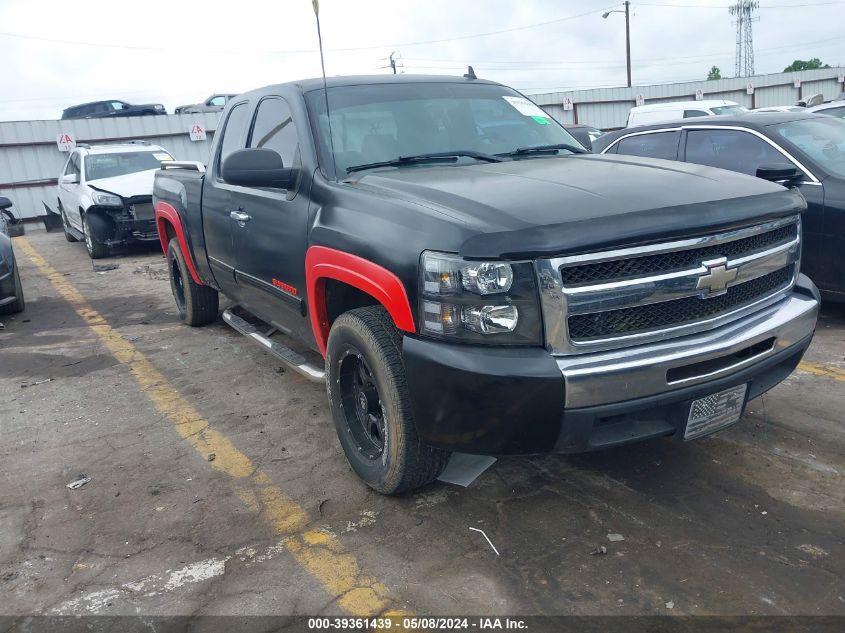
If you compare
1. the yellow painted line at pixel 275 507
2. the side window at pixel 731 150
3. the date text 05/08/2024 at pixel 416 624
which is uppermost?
the side window at pixel 731 150

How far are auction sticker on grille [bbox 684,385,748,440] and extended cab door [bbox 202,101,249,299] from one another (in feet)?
9.77

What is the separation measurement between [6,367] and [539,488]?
4.72 m

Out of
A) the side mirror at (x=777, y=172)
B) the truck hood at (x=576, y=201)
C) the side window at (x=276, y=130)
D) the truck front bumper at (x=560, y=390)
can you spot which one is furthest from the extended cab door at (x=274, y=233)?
the side mirror at (x=777, y=172)

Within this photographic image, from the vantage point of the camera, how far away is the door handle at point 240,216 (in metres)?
4.39

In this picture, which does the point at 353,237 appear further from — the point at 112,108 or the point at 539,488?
the point at 112,108

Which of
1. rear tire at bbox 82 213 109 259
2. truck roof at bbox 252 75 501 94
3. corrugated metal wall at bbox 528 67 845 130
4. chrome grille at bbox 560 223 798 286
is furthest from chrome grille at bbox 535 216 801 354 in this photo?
corrugated metal wall at bbox 528 67 845 130

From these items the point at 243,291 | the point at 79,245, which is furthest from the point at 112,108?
the point at 243,291

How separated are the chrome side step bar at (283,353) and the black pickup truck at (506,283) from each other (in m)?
0.03

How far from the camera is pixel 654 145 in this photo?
6.86 m

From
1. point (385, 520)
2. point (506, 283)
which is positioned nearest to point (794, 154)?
point (506, 283)

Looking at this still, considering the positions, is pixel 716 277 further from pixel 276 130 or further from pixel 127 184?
pixel 127 184

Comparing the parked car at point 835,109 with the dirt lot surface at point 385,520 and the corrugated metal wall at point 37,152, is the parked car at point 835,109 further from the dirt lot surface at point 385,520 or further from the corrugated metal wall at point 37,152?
the corrugated metal wall at point 37,152

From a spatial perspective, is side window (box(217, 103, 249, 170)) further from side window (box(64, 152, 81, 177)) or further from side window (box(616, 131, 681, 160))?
side window (box(64, 152, 81, 177))

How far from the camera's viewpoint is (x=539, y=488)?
344 cm
